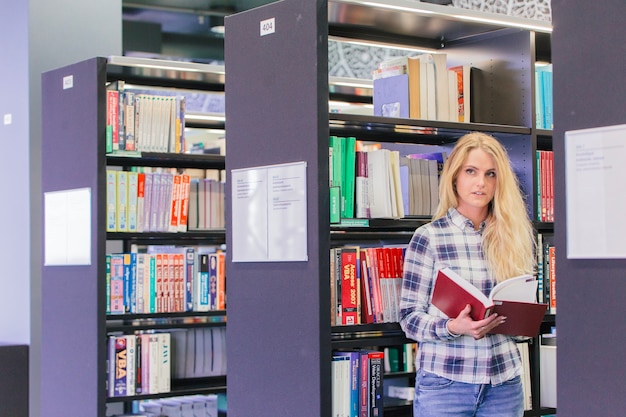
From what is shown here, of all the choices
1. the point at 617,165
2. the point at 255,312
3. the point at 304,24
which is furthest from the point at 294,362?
the point at 617,165

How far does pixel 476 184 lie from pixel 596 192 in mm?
1159

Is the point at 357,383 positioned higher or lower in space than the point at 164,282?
lower

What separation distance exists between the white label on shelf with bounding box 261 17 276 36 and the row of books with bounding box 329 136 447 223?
1.62 ft

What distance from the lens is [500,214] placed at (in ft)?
12.0

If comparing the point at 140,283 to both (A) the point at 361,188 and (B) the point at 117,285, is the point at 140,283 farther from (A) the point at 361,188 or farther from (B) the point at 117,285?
(A) the point at 361,188

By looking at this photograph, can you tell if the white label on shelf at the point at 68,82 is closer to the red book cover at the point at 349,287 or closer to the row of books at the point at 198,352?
the row of books at the point at 198,352

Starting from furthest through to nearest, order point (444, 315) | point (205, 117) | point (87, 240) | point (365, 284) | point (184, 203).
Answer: point (205, 117) → point (184, 203) → point (87, 240) → point (365, 284) → point (444, 315)

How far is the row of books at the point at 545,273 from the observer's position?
A: 4324 millimetres

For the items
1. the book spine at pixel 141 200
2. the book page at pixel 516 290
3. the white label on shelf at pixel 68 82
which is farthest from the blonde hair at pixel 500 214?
the white label on shelf at pixel 68 82

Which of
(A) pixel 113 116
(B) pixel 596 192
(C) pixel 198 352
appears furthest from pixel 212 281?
(B) pixel 596 192

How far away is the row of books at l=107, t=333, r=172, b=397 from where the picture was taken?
516 centimetres

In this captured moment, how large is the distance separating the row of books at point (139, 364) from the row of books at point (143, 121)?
1038 millimetres

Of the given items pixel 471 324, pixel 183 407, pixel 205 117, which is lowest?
pixel 183 407

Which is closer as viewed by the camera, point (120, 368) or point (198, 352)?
point (120, 368)
